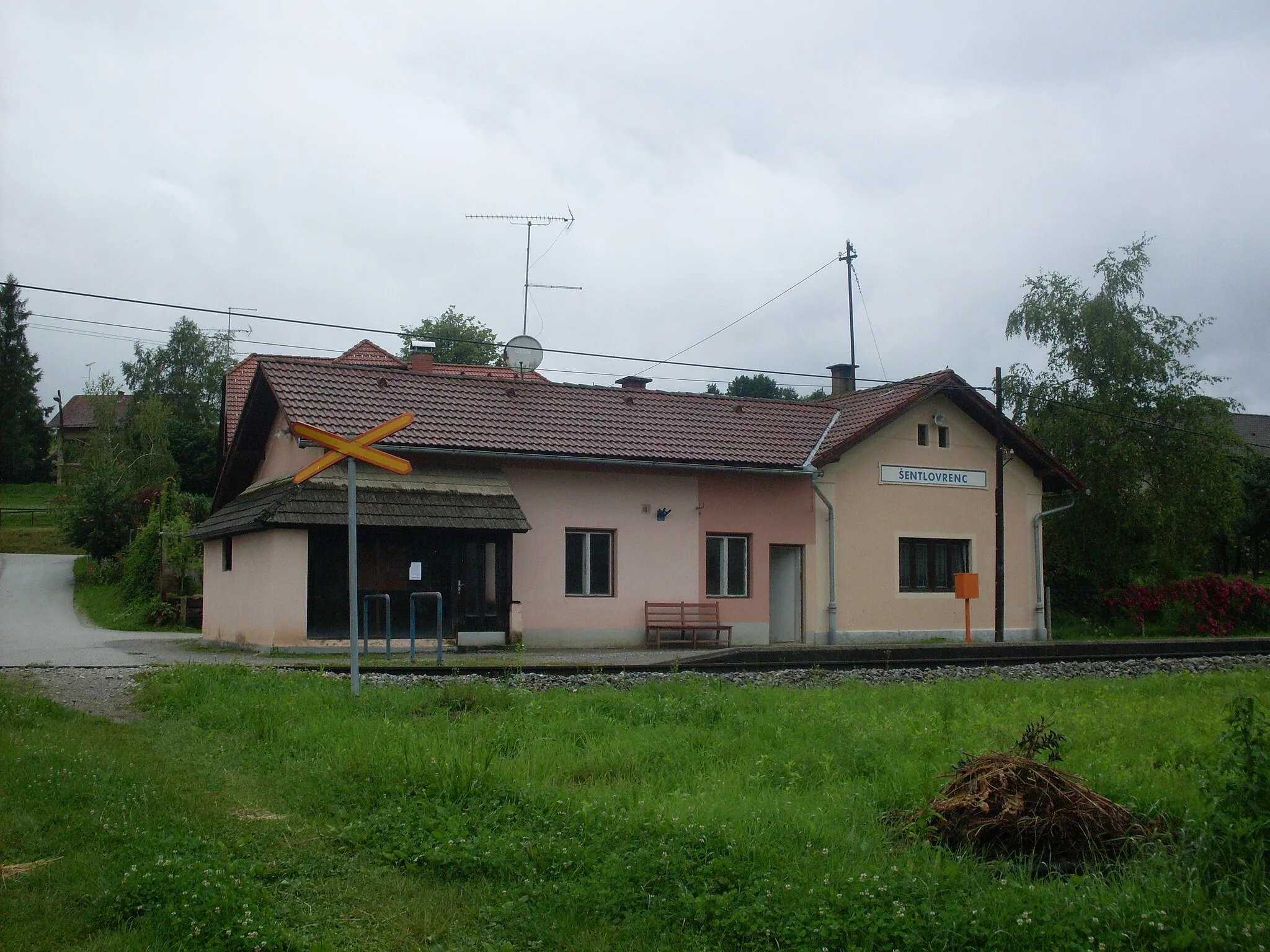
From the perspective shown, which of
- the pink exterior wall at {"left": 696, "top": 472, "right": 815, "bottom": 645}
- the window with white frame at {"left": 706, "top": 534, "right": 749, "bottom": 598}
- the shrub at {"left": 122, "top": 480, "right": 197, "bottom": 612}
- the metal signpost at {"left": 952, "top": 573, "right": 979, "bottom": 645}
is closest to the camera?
the pink exterior wall at {"left": 696, "top": 472, "right": 815, "bottom": 645}

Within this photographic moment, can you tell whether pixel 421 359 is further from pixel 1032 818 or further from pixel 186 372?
pixel 186 372

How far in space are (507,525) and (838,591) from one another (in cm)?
821

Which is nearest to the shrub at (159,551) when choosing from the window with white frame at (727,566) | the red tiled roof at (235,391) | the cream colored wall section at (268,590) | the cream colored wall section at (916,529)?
the red tiled roof at (235,391)

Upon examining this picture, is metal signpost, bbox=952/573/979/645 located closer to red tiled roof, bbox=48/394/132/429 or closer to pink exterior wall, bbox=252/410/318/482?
pink exterior wall, bbox=252/410/318/482

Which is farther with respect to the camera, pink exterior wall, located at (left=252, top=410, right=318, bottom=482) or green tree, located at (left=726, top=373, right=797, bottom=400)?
green tree, located at (left=726, top=373, right=797, bottom=400)

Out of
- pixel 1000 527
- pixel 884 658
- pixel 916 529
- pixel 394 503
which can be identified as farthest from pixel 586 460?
pixel 1000 527

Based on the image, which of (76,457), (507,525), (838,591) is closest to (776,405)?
(838,591)

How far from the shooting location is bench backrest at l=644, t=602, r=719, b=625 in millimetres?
23000

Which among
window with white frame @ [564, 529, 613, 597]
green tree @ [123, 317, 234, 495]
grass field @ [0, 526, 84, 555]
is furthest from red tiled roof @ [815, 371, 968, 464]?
green tree @ [123, 317, 234, 495]

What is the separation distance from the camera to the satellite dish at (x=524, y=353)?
27.3m

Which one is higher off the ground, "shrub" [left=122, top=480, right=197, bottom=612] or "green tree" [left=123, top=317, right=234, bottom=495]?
"green tree" [left=123, top=317, right=234, bottom=495]

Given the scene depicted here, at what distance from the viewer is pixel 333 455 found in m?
11.1

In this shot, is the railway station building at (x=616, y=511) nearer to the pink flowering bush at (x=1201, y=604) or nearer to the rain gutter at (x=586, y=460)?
the rain gutter at (x=586, y=460)

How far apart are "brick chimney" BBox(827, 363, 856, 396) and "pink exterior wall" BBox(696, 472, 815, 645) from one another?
9124 mm
